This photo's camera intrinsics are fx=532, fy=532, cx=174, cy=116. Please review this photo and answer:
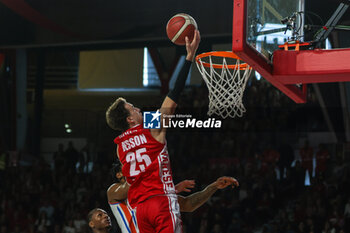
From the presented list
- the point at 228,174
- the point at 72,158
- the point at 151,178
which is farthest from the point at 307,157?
the point at 151,178

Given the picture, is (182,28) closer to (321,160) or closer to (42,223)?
(321,160)

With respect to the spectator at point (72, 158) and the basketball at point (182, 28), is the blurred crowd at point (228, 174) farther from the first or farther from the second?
the basketball at point (182, 28)

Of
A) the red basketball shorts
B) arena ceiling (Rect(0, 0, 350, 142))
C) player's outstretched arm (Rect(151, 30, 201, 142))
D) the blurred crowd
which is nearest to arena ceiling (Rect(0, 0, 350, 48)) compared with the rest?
arena ceiling (Rect(0, 0, 350, 142))

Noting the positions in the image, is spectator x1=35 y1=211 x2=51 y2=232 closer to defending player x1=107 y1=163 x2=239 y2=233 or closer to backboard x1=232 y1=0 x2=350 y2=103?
defending player x1=107 y1=163 x2=239 y2=233

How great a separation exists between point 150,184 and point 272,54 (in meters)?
1.63

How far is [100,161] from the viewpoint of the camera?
12.2 meters

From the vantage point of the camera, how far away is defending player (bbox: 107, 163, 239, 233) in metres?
4.18

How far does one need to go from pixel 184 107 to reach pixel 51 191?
11.6ft

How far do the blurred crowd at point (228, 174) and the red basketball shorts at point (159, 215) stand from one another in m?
5.58

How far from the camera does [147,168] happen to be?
3.81 meters

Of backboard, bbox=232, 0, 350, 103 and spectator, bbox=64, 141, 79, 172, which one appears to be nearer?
backboard, bbox=232, 0, 350, 103

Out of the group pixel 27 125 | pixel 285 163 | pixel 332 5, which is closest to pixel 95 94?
pixel 27 125

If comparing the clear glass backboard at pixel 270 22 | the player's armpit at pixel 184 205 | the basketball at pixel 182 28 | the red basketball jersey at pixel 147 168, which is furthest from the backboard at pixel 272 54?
the player's armpit at pixel 184 205

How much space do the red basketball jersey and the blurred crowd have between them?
221 inches
